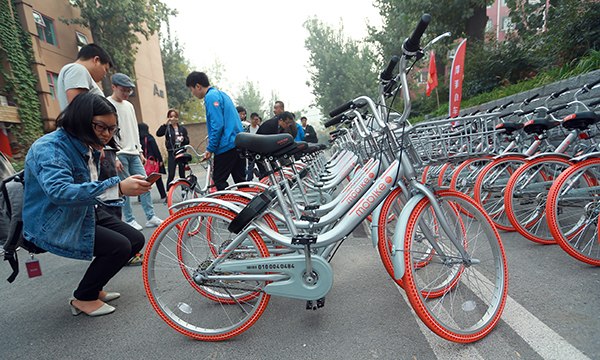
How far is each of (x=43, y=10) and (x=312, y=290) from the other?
17.7 meters

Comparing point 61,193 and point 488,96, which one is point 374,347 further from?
point 488,96

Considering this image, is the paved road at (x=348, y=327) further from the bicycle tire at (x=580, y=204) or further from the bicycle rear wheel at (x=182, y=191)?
the bicycle rear wheel at (x=182, y=191)

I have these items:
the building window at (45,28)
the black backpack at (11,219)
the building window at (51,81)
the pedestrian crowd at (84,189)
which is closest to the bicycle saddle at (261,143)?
the pedestrian crowd at (84,189)

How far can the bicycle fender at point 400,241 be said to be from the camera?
1.75 metres

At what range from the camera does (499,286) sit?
6.20 feet

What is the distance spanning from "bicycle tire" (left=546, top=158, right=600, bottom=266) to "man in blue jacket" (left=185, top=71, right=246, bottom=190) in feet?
10.1

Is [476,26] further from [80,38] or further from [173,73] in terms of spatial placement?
[173,73]

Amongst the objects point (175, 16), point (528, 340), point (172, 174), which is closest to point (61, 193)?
point (528, 340)

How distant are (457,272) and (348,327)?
862 mm

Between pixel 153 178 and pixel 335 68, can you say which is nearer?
pixel 153 178

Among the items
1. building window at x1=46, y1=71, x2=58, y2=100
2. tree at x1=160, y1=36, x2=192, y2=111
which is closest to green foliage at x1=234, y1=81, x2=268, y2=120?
tree at x1=160, y1=36, x2=192, y2=111

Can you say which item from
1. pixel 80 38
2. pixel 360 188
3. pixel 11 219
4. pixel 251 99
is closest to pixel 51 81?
pixel 80 38

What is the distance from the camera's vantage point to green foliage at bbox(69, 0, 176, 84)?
15164 millimetres

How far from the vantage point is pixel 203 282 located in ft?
6.70
